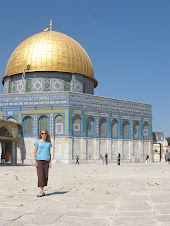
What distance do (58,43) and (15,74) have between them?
5910mm

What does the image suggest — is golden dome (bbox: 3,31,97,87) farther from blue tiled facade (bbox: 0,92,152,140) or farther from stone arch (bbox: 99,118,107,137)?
stone arch (bbox: 99,118,107,137)

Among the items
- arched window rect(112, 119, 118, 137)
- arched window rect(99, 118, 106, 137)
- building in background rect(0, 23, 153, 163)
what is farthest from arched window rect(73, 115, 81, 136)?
arched window rect(112, 119, 118, 137)

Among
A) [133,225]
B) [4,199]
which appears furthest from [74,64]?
[133,225]

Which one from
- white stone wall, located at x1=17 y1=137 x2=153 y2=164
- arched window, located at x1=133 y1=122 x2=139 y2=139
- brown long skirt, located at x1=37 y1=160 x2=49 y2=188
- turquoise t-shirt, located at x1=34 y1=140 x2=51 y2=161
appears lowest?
white stone wall, located at x1=17 y1=137 x2=153 y2=164

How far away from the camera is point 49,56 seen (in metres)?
35.1

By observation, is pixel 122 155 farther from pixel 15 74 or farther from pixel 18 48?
pixel 18 48

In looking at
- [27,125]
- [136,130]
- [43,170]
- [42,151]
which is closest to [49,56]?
[27,125]

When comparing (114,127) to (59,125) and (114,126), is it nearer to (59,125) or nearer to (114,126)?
(114,126)

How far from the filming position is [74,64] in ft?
118

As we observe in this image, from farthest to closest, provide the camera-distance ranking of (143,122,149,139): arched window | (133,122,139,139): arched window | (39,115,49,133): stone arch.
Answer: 1. (143,122,149,139): arched window
2. (133,122,139,139): arched window
3. (39,115,49,133): stone arch

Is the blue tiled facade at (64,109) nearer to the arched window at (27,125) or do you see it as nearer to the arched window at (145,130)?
the arched window at (27,125)

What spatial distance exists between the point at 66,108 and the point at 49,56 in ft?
24.1

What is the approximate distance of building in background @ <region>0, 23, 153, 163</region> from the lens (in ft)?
102

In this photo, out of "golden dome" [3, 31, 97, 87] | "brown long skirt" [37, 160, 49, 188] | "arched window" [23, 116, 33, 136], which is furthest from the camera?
"golden dome" [3, 31, 97, 87]
